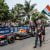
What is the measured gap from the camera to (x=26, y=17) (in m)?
59.5

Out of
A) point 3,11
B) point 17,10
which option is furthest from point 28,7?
point 3,11

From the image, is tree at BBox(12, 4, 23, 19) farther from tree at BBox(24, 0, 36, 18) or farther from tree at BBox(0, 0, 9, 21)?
tree at BBox(0, 0, 9, 21)

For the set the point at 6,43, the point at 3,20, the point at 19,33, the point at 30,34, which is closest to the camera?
the point at 6,43

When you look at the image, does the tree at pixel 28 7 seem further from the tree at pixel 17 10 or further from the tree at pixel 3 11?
the tree at pixel 3 11

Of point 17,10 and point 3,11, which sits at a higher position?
point 17,10

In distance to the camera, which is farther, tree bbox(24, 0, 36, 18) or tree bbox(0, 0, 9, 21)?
tree bbox(24, 0, 36, 18)

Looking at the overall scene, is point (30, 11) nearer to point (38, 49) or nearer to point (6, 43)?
point (6, 43)

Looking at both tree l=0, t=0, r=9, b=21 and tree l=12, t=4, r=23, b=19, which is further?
tree l=12, t=4, r=23, b=19

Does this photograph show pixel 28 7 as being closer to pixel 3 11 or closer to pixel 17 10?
pixel 17 10

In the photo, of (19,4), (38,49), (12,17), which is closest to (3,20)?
(12,17)

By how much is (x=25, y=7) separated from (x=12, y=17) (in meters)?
3.98

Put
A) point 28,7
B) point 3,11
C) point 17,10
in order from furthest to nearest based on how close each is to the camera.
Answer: point 17,10
point 28,7
point 3,11

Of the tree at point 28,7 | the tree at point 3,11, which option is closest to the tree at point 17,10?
the tree at point 28,7

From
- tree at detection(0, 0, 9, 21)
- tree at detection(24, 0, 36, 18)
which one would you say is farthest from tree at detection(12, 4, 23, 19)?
tree at detection(0, 0, 9, 21)
